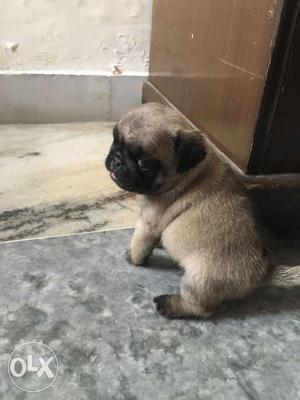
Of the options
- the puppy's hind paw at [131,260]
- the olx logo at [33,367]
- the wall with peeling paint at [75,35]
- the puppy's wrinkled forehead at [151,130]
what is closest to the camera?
the olx logo at [33,367]

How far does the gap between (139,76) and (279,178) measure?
47.0 inches

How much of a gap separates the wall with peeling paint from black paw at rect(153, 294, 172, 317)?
1.42 meters

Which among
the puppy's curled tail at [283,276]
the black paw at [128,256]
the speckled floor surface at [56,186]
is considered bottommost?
the speckled floor surface at [56,186]

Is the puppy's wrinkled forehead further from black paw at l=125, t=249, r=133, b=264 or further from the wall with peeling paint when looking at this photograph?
the wall with peeling paint

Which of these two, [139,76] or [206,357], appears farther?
[139,76]

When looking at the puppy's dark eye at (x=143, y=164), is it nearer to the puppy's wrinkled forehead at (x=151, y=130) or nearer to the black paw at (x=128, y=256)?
the puppy's wrinkled forehead at (x=151, y=130)

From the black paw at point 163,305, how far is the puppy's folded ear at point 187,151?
0.33 meters

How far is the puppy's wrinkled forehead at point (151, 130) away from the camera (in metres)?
1.06

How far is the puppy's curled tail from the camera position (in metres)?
1.10

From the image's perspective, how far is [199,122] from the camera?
158cm

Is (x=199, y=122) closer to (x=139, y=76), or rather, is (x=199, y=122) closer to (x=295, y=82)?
(x=295, y=82)

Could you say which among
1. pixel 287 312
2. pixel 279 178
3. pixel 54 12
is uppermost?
pixel 54 12

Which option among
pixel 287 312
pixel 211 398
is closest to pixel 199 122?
pixel 287 312

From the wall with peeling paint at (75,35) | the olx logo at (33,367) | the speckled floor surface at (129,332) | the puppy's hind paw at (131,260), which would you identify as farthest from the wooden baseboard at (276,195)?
the wall with peeling paint at (75,35)
